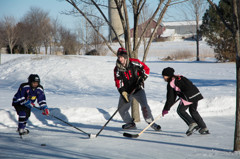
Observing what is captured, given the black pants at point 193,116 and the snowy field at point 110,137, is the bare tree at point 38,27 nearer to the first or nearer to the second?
the snowy field at point 110,137

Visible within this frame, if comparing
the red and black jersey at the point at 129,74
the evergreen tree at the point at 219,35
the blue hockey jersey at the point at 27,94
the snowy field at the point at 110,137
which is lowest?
the snowy field at the point at 110,137

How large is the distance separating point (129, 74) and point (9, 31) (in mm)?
31871

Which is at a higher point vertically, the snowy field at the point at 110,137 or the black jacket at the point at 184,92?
the black jacket at the point at 184,92

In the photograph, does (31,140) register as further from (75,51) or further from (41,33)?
(75,51)

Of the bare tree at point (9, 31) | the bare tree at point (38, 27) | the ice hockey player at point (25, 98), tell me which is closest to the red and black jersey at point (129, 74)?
the ice hockey player at point (25, 98)

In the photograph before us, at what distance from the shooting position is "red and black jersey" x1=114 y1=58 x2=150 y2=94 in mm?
5602

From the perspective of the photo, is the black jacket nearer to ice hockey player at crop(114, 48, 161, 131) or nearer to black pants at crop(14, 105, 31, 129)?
ice hockey player at crop(114, 48, 161, 131)

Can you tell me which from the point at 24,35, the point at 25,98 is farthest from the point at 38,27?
the point at 25,98

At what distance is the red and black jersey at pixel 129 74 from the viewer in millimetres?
5602

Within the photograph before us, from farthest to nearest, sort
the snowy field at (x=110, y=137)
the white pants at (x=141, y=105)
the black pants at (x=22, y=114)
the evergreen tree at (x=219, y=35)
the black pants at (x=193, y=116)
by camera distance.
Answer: the evergreen tree at (x=219, y=35) < the white pants at (x=141, y=105) < the black pants at (x=22, y=114) < the black pants at (x=193, y=116) < the snowy field at (x=110, y=137)

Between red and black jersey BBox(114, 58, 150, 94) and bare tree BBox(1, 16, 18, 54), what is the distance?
31.5 meters

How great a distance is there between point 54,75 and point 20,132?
10.6 m

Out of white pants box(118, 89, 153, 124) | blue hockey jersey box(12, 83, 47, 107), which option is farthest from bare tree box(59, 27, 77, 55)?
white pants box(118, 89, 153, 124)

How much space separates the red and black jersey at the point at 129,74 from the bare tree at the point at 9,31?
103 ft
